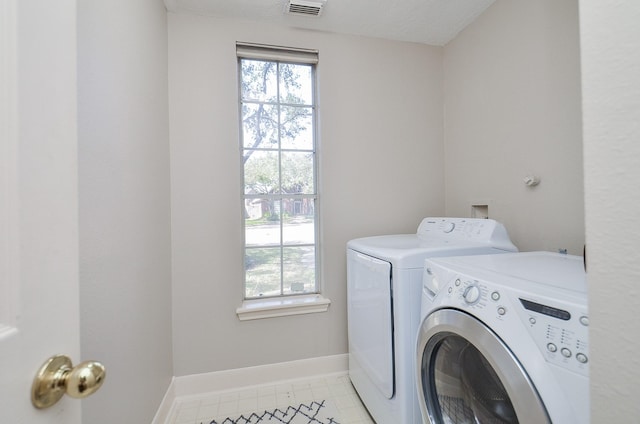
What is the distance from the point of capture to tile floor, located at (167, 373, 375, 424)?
1546mm

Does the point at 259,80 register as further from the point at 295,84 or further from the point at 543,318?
the point at 543,318

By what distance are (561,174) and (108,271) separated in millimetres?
2037

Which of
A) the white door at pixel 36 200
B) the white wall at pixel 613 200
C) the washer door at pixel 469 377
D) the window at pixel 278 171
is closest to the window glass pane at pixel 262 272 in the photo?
the window at pixel 278 171

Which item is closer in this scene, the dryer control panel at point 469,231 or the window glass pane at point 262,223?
the dryer control panel at point 469,231

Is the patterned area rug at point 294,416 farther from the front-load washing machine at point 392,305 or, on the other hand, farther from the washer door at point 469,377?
the washer door at point 469,377

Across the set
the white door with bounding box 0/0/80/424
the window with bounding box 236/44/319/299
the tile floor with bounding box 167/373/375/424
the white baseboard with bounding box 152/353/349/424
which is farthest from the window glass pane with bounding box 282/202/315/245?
the white door with bounding box 0/0/80/424

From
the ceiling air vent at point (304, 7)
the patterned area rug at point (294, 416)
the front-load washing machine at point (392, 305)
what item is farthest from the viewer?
the ceiling air vent at point (304, 7)

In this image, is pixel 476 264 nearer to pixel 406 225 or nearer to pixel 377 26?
pixel 406 225

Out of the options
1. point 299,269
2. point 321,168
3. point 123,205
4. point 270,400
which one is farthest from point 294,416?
point 321,168

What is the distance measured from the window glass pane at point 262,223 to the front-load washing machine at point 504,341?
45.4 inches

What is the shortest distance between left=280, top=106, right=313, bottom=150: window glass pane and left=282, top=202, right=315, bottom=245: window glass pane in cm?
42

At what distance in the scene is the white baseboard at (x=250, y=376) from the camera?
1.69 m

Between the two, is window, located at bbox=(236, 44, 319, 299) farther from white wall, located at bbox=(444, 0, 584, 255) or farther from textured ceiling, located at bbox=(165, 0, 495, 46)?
white wall, located at bbox=(444, 0, 584, 255)

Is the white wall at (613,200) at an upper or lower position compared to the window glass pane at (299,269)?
upper
